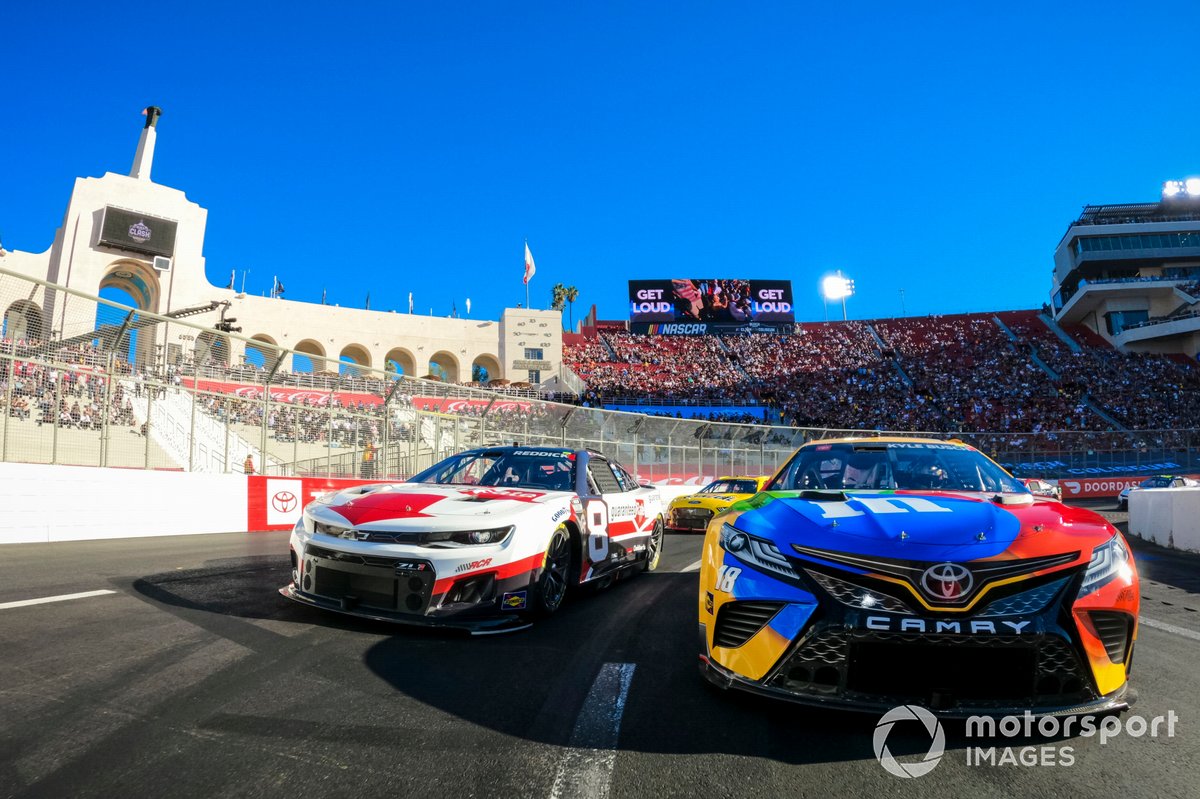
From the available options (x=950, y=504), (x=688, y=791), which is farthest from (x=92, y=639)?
(x=950, y=504)

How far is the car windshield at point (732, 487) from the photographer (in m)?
13.2

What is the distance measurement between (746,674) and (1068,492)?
35690 millimetres

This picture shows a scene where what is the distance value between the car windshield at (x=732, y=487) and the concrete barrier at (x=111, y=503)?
8592mm

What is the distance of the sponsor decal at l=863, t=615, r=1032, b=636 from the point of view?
2510 mm

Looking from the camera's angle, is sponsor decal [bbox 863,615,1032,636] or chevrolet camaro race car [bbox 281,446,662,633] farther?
chevrolet camaro race car [bbox 281,446,662,633]

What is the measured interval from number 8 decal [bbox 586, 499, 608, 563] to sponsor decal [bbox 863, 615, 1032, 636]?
3.33m

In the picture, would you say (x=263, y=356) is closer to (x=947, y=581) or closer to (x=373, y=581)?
(x=373, y=581)

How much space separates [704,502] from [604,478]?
6.78 m

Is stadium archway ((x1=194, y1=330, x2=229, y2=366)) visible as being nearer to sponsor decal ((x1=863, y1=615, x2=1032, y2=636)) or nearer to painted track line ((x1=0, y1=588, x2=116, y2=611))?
painted track line ((x1=0, y1=588, x2=116, y2=611))

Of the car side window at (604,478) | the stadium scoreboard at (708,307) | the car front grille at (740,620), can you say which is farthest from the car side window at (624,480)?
the stadium scoreboard at (708,307)

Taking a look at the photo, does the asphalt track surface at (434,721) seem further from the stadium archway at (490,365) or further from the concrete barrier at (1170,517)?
the stadium archway at (490,365)

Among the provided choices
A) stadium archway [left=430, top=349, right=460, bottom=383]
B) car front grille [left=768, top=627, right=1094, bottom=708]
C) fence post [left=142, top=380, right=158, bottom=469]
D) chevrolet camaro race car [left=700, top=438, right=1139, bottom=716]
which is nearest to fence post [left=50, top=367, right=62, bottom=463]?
fence post [left=142, top=380, right=158, bottom=469]

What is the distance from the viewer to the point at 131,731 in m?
2.54

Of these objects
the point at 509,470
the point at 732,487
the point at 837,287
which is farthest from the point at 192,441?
the point at 837,287
